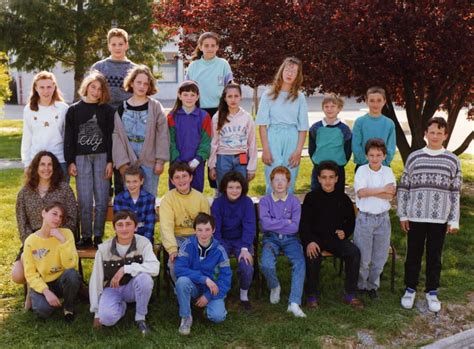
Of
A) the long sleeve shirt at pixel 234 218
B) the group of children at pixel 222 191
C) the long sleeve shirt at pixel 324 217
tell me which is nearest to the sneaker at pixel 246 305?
the group of children at pixel 222 191

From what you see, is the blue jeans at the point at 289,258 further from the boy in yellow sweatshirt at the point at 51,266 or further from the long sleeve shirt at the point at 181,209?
the boy in yellow sweatshirt at the point at 51,266

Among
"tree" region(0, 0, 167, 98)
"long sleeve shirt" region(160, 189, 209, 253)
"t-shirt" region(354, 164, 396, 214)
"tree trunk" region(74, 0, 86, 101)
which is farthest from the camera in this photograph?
"tree trunk" region(74, 0, 86, 101)

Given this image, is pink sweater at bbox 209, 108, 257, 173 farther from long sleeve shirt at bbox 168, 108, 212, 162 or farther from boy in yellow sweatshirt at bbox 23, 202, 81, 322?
boy in yellow sweatshirt at bbox 23, 202, 81, 322

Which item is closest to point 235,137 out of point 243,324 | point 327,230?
point 327,230

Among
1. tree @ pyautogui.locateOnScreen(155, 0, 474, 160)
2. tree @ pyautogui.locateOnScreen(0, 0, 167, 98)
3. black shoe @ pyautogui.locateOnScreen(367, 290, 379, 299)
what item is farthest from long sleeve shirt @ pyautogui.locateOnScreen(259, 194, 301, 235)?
tree @ pyautogui.locateOnScreen(0, 0, 167, 98)

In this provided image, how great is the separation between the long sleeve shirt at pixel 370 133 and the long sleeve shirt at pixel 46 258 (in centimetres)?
293

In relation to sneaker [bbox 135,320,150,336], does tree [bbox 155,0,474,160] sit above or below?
above

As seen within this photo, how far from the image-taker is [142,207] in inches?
201

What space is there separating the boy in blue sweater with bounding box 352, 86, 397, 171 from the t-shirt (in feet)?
1.64

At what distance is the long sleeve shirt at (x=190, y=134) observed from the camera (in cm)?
554

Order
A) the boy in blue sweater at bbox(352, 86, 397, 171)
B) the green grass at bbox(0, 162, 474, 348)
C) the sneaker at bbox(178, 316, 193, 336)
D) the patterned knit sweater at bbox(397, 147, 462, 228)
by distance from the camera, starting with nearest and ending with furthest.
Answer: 1. the green grass at bbox(0, 162, 474, 348)
2. the sneaker at bbox(178, 316, 193, 336)
3. the patterned knit sweater at bbox(397, 147, 462, 228)
4. the boy in blue sweater at bbox(352, 86, 397, 171)

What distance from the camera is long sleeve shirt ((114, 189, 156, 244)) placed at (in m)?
5.08

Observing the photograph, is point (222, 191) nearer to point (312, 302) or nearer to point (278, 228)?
point (278, 228)

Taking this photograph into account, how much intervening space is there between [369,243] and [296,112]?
4.87 ft
